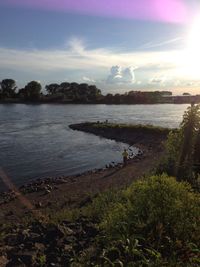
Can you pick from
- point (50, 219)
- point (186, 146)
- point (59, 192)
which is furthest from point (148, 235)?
point (59, 192)

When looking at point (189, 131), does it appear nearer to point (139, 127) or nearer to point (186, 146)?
point (186, 146)

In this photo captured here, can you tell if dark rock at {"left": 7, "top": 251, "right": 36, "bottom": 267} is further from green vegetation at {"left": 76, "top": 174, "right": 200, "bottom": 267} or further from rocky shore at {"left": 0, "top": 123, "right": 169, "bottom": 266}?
green vegetation at {"left": 76, "top": 174, "right": 200, "bottom": 267}

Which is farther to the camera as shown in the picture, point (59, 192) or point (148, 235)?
point (59, 192)

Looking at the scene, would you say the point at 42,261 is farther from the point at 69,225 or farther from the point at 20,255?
the point at 69,225

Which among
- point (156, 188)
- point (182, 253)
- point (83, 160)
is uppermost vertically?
point (156, 188)

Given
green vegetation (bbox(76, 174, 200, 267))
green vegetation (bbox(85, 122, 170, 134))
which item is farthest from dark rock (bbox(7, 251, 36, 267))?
green vegetation (bbox(85, 122, 170, 134))

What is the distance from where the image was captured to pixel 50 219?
53.1 feet

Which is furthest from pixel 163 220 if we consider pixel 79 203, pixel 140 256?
pixel 79 203

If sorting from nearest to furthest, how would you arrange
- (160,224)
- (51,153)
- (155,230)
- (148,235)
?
(160,224)
(148,235)
(155,230)
(51,153)

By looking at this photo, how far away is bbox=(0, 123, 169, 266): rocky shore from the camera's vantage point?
11.1m

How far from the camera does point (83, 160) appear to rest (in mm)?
40500

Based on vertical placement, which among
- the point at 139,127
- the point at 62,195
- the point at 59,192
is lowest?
the point at 59,192

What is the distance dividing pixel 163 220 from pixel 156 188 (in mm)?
972

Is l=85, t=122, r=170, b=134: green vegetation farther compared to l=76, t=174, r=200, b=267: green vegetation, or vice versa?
l=85, t=122, r=170, b=134: green vegetation
